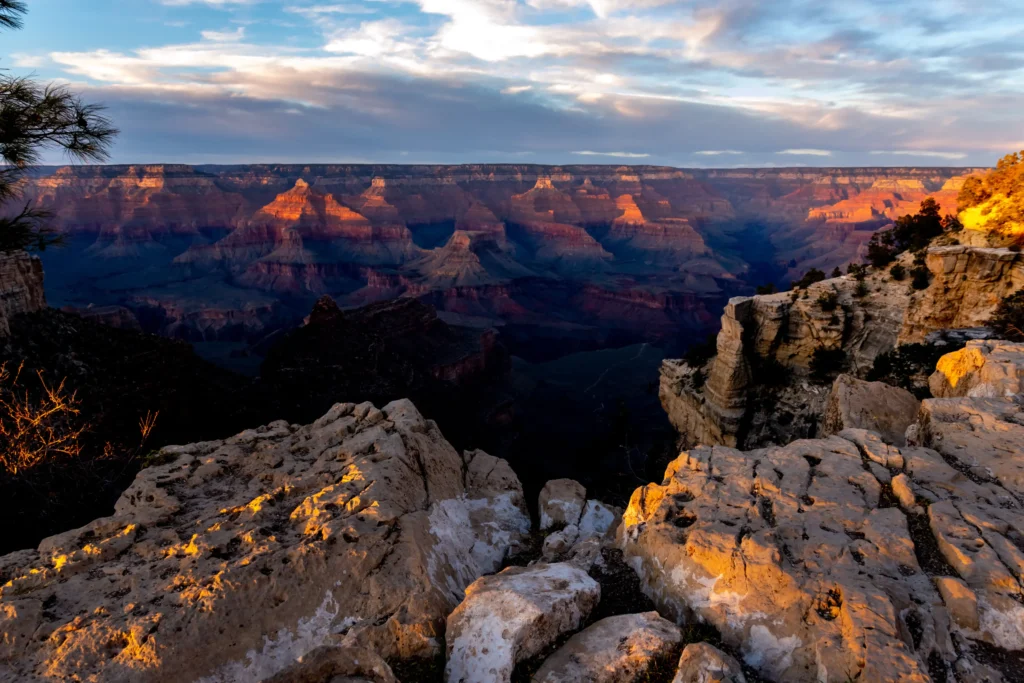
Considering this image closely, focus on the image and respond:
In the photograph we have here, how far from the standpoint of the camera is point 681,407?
30.0 metres

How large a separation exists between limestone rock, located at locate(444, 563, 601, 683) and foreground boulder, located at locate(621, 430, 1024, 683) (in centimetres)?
125

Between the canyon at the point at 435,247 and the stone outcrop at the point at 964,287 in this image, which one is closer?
the stone outcrop at the point at 964,287

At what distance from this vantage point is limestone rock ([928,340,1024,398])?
11.7 metres

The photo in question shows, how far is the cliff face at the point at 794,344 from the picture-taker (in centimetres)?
2292

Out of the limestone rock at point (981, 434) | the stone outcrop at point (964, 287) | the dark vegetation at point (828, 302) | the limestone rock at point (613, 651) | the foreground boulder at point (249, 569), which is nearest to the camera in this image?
the limestone rock at point (613, 651)

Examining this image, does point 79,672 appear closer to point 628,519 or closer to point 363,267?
point 628,519

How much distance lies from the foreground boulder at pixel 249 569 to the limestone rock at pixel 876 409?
9.68m

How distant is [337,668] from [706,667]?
3726 mm

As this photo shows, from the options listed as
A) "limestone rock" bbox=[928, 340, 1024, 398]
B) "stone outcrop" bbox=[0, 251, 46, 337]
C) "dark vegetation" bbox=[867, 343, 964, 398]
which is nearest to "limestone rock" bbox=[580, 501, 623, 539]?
"limestone rock" bbox=[928, 340, 1024, 398]

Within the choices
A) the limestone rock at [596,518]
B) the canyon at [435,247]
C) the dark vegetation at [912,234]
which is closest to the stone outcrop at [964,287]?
the dark vegetation at [912,234]

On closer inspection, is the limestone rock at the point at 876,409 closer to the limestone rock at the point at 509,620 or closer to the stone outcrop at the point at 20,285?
the limestone rock at the point at 509,620

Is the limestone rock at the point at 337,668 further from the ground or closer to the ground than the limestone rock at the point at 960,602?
closer to the ground

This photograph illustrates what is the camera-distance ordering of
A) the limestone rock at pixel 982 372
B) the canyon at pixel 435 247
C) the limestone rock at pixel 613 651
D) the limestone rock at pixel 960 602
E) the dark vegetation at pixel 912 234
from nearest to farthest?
1. the limestone rock at pixel 613 651
2. the limestone rock at pixel 960 602
3. the limestone rock at pixel 982 372
4. the dark vegetation at pixel 912 234
5. the canyon at pixel 435 247

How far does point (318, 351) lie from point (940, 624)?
147ft
